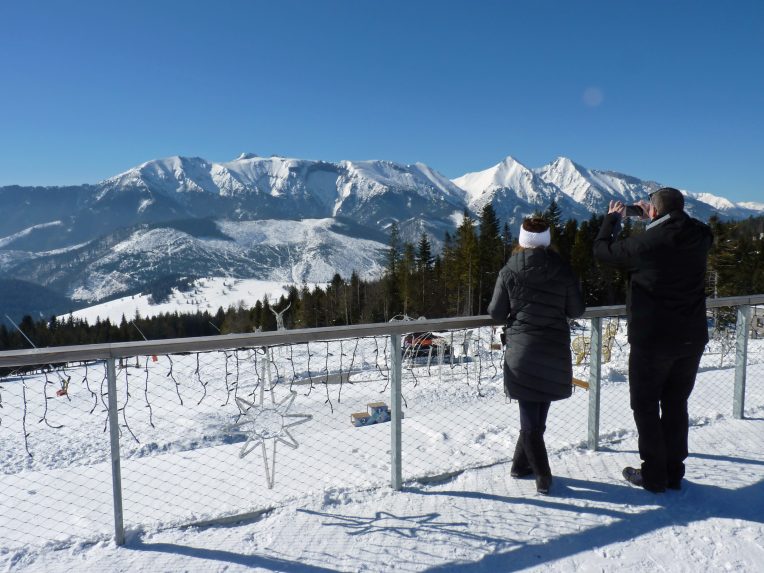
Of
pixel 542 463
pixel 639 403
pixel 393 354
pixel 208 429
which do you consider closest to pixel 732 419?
pixel 639 403

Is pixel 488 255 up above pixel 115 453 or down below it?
above

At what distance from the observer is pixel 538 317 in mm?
3061

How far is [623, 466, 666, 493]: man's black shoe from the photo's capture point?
10.9 ft

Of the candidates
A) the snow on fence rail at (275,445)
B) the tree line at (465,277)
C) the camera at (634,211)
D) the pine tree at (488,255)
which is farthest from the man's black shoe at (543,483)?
the pine tree at (488,255)

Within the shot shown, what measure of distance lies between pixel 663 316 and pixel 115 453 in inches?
133

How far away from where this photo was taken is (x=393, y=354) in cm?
336

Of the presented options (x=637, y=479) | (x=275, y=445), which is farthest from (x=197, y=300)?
(x=637, y=479)

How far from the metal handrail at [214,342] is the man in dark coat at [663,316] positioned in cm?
67

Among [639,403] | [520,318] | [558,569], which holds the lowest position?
[558,569]

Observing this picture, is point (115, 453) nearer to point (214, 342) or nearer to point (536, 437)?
point (214, 342)

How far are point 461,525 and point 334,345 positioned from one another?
70.8 feet

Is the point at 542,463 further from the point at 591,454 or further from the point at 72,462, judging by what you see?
the point at 72,462

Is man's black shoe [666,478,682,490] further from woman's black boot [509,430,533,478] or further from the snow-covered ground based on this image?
the snow-covered ground

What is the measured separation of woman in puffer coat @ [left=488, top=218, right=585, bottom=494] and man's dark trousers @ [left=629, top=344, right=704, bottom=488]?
0.49m
